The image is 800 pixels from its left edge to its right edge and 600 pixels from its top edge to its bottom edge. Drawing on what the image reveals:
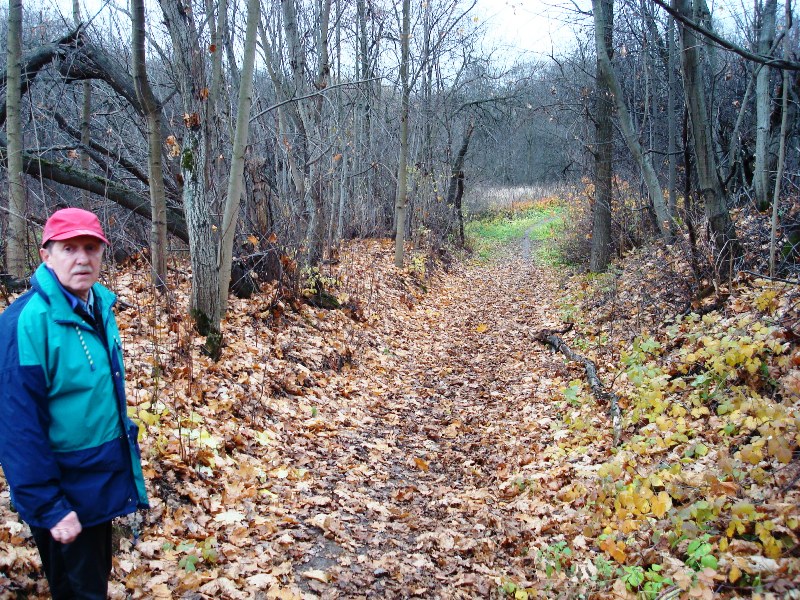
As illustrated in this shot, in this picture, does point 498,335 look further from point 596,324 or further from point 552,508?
point 552,508

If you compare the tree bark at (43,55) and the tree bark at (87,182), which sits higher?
the tree bark at (43,55)

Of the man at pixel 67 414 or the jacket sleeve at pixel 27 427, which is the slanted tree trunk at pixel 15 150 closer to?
the man at pixel 67 414

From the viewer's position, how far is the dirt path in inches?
154

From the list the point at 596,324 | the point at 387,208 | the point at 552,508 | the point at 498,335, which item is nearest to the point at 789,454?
the point at 552,508

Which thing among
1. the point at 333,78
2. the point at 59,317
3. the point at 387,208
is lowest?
the point at 59,317

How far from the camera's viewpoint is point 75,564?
→ 245 cm

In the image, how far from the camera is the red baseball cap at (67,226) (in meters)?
2.41

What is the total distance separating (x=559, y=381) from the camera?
7.38m

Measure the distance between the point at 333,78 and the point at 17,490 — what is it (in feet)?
45.0

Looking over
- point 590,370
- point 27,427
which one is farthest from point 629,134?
point 27,427

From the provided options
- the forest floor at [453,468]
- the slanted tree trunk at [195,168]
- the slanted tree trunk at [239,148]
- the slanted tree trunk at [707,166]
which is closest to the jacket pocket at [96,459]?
the forest floor at [453,468]

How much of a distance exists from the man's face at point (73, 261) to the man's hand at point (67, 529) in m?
0.96

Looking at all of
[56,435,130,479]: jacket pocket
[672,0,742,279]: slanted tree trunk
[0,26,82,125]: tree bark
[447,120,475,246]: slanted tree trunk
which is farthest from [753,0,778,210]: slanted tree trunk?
[447,120,475,246]: slanted tree trunk

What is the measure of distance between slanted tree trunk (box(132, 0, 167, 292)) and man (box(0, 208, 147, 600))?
4417mm
